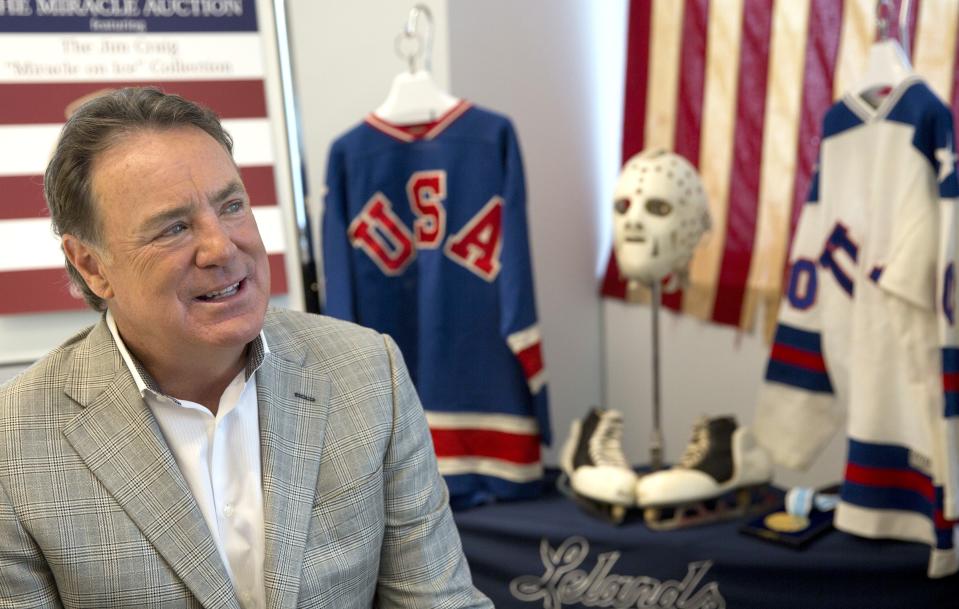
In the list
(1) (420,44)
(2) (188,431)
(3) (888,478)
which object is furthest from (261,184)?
(3) (888,478)

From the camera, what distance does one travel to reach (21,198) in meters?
2.53

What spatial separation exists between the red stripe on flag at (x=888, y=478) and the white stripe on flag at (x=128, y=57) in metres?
1.85

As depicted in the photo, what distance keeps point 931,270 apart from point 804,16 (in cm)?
105

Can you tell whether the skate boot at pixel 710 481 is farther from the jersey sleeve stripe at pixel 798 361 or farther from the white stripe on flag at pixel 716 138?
the white stripe on flag at pixel 716 138

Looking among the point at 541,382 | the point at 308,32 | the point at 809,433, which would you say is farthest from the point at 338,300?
the point at 809,433

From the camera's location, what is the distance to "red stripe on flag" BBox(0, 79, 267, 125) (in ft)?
8.18

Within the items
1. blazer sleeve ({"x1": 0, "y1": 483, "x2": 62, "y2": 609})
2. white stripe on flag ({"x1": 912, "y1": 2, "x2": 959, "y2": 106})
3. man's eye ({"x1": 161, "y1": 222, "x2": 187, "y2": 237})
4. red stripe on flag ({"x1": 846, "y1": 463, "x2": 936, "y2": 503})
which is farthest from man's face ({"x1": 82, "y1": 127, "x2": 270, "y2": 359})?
white stripe on flag ({"x1": 912, "y1": 2, "x2": 959, "y2": 106})

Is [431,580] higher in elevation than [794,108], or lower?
lower

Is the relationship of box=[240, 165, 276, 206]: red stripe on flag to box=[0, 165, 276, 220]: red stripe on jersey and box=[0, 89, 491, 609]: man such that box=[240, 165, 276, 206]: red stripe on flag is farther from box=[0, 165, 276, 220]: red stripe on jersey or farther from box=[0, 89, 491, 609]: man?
box=[0, 89, 491, 609]: man

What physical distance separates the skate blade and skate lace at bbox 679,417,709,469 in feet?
0.31

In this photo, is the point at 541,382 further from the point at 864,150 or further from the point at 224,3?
the point at 224,3

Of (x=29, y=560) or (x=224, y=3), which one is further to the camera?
(x=224, y=3)

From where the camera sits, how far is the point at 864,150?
6.86 ft

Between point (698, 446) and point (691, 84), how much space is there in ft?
4.40
